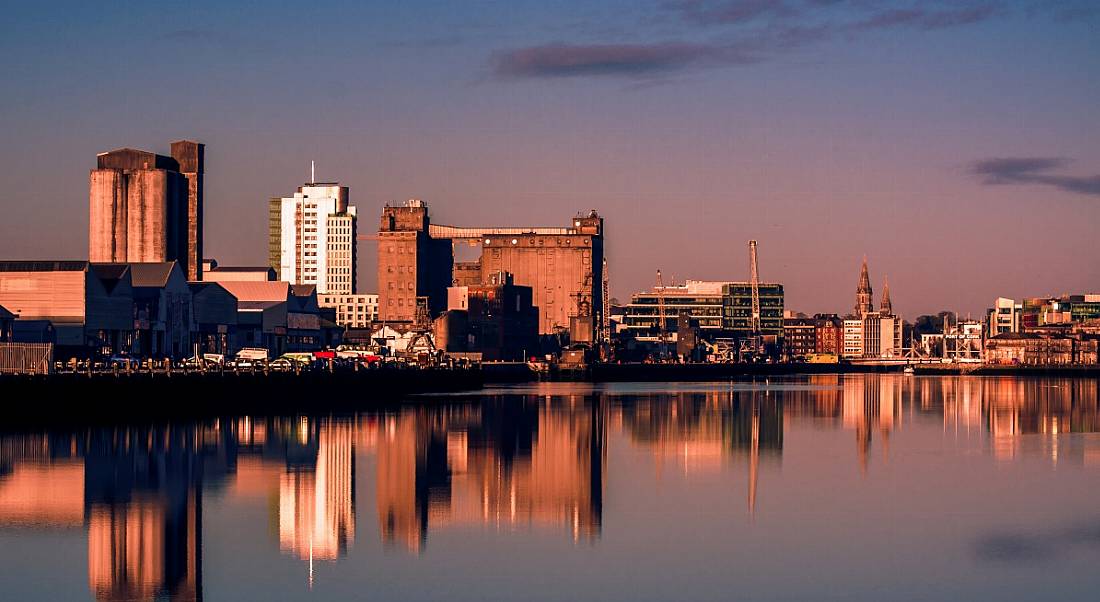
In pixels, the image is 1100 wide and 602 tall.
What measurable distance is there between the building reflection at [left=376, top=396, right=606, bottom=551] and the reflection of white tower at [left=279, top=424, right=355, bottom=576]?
1128mm

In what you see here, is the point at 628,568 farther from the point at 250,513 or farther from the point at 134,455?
the point at 134,455

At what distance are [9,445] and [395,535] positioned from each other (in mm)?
32035

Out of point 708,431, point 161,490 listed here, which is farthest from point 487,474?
point 708,431

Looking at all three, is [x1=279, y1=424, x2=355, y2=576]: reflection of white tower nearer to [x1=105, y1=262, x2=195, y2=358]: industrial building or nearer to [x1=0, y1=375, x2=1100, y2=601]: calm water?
[x1=0, y1=375, x2=1100, y2=601]: calm water

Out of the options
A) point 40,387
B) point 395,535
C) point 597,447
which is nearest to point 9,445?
point 40,387

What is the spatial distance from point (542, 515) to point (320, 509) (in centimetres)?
640

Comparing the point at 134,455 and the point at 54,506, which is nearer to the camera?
the point at 54,506

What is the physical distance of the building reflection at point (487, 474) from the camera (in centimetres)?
4366

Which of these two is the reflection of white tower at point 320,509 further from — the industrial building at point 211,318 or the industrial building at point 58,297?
the industrial building at point 211,318

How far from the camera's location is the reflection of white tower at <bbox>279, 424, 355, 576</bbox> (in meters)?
38.2

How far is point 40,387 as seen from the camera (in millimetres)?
84188

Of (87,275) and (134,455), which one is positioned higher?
(87,275)

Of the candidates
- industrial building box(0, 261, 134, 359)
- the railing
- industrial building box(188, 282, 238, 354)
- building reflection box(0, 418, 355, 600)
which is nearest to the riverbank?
the railing

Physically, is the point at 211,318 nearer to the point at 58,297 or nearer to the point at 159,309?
the point at 159,309
